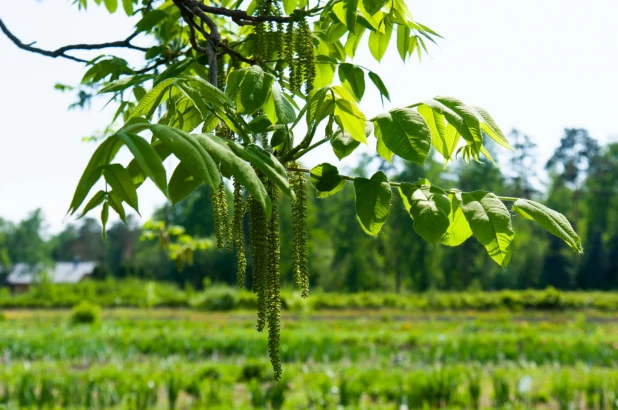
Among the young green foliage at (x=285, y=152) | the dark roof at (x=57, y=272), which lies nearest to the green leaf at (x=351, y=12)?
the young green foliage at (x=285, y=152)

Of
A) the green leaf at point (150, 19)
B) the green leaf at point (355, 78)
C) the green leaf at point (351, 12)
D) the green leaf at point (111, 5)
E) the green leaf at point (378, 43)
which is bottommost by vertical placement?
the green leaf at point (355, 78)

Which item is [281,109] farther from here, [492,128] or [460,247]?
[460,247]

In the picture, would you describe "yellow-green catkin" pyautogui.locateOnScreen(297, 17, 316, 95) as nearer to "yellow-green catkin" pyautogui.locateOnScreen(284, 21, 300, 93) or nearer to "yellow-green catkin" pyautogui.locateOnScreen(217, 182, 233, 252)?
"yellow-green catkin" pyautogui.locateOnScreen(284, 21, 300, 93)

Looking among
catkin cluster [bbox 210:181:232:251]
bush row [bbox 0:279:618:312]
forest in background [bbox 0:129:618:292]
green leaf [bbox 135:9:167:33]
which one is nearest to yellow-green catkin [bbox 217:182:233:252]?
catkin cluster [bbox 210:181:232:251]

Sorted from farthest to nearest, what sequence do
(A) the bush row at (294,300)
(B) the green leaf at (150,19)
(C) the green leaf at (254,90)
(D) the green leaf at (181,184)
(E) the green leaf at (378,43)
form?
(A) the bush row at (294,300)
(B) the green leaf at (150,19)
(E) the green leaf at (378,43)
(C) the green leaf at (254,90)
(D) the green leaf at (181,184)

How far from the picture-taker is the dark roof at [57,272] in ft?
231

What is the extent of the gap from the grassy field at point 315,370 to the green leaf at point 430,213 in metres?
5.21

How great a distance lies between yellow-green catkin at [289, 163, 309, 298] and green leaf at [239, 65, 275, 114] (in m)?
0.19

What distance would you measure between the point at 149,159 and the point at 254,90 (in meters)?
0.48

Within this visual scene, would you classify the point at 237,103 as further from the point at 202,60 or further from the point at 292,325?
the point at 292,325

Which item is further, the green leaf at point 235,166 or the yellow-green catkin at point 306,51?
the yellow-green catkin at point 306,51

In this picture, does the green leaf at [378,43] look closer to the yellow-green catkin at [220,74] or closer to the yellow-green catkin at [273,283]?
the yellow-green catkin at [220,74]

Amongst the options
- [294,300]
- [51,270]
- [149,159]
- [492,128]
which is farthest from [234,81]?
[51,270]

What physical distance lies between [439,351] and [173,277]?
158 ft
